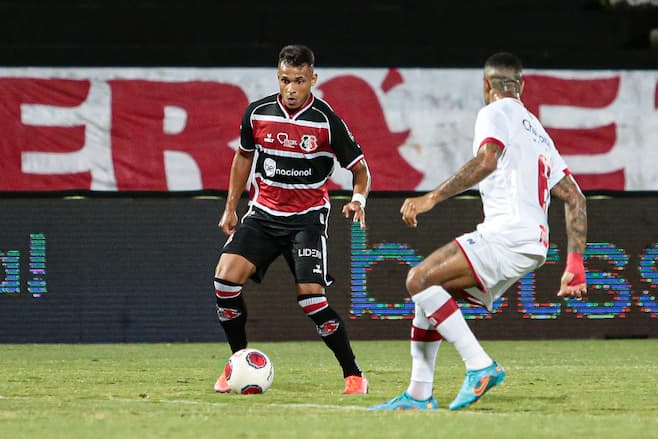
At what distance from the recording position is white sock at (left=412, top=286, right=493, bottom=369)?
6.25 m

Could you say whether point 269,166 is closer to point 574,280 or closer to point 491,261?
point 491,261

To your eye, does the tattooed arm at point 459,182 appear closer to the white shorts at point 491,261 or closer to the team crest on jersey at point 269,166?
the white shorts at point 491,261

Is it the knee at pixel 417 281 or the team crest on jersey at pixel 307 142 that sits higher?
the team crest on jersey at pixel 307 142

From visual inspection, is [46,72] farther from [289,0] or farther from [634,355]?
[634,355]

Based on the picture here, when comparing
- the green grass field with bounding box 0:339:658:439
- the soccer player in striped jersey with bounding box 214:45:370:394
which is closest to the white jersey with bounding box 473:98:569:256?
the green grass field with bounding box 0:339:658:439

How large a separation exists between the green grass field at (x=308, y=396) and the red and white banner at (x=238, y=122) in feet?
9.05

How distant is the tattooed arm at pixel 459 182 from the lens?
6023 mm

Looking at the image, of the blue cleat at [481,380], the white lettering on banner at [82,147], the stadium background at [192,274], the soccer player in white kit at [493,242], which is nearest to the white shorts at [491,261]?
the soccer player in white kit at [493,242]

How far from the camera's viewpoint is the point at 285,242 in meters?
7.99

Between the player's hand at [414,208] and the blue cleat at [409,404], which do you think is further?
the blue cleat at [409,404]

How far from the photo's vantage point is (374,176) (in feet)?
49.2

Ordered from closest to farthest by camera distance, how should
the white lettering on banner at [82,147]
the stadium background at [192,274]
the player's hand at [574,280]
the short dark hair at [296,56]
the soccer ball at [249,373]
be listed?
the player's hand at [574,280] → the soccer ball at [249,373] → the short dark hair at [296,56] → the stadium background at [192,274] → the white lettering on banner at [82,147]

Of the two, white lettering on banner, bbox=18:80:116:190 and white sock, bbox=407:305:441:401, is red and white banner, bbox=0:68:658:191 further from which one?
white sock, bbox=407:305:441:401

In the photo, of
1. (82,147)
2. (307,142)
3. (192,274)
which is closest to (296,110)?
(307,142)
